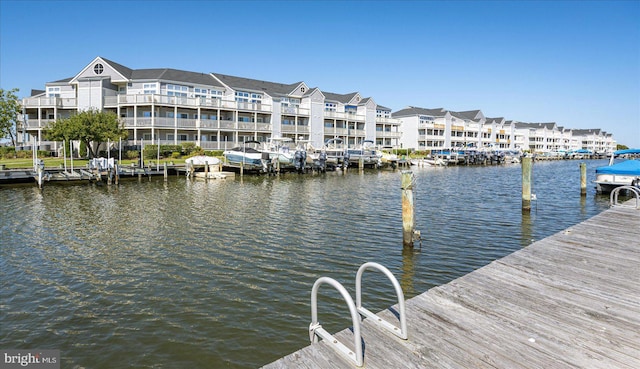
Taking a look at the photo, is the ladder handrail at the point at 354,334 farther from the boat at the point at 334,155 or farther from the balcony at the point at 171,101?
the balcony at the point at 171,101

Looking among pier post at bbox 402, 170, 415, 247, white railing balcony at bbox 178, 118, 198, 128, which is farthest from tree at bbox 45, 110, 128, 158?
pier post at bbox 402, 170, 415, 247

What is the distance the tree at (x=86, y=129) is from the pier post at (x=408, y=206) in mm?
42454

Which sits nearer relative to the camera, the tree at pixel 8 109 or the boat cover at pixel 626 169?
the boat cover at pixel 626 169

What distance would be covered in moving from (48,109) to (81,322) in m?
63.4

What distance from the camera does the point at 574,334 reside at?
5535 millimetres

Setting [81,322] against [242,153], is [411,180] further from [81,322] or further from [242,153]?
[242,153]

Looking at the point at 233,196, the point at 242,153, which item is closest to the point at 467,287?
the point at 233,196

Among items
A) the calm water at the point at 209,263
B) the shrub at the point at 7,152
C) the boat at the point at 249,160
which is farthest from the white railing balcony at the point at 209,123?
the calm water at the point at 209,263

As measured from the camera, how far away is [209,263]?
1339cm

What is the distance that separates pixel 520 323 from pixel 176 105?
59.6 m

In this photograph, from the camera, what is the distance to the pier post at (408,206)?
14.8 meters

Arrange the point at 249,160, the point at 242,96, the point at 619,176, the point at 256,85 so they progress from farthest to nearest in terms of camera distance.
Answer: the point at 256,85 < the point at 242,96 < the point at 249,160 < the point at 619,176

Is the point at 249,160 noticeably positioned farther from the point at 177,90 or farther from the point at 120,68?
the point at 120,68

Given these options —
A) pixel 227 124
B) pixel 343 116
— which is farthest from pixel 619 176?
pixel 343 116
